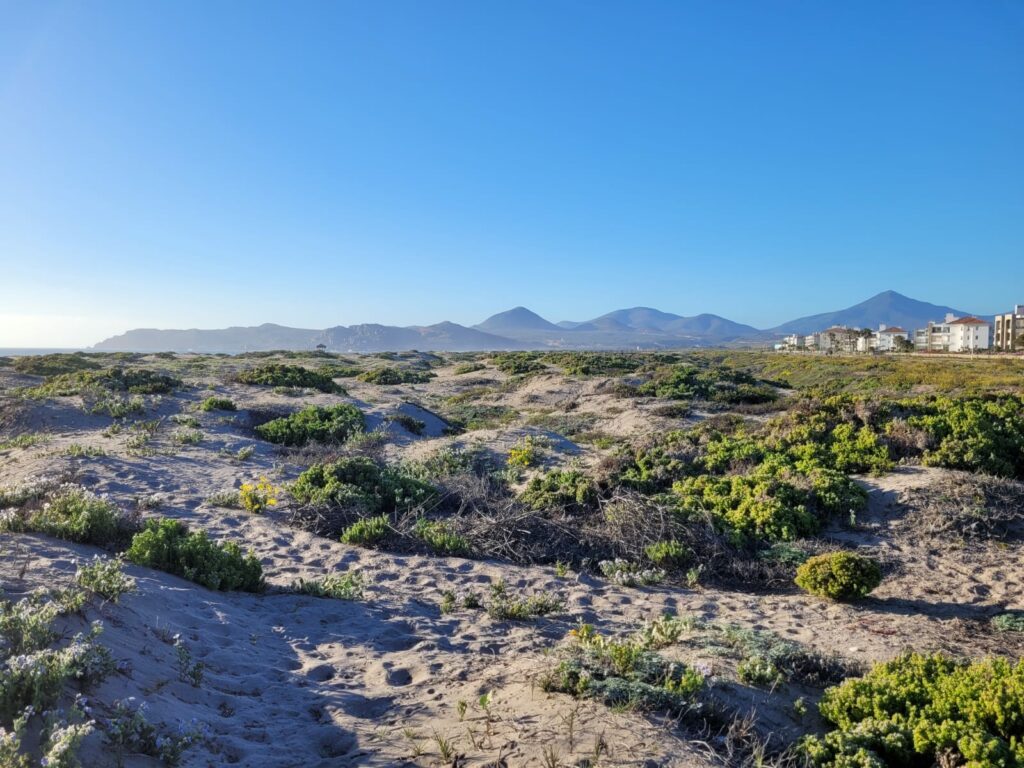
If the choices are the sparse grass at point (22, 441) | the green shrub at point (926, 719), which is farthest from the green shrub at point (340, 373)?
the green shrub at point (926, 719)

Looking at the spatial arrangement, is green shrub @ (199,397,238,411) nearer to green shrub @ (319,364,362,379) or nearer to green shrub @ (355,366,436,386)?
green shrub @ (355,366,436,386)

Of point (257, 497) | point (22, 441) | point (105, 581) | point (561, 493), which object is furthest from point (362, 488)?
point (22, 441)

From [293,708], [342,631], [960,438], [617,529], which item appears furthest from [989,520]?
[293,708]

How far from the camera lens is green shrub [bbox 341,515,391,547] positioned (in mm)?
7785

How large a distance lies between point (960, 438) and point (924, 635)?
6.01 m

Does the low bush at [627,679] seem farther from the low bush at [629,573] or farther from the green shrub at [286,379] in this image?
the green shrub at [286,379]

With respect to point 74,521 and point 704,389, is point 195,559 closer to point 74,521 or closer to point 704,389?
point 74,521

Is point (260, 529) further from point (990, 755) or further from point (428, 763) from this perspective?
point (990, 755)

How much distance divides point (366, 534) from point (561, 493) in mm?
2863

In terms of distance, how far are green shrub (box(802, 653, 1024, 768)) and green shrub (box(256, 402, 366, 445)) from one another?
11668 mm

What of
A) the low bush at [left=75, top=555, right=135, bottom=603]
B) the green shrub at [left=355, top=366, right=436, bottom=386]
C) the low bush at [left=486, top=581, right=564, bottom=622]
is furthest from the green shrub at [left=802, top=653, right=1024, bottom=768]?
the green shrub at [left=355, top=366, right=436, bottom=386]

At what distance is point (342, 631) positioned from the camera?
5.29 meters

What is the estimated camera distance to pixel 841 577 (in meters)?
6.37

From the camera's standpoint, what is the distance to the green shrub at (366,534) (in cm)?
779
